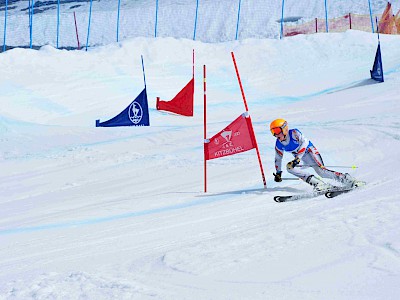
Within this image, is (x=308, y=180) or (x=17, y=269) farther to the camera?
(x=308, y=180)

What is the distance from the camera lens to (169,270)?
14.7 feet

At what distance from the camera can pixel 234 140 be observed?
9094 millimetres

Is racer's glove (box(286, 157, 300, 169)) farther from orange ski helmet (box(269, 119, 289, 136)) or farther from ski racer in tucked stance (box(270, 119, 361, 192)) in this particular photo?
orange ski helmet (box(269, 119, 289, 136))

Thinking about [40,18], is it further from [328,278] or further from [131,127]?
[328,278]

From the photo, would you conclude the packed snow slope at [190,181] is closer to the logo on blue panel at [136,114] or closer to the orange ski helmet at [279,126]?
the logo on blue panel at [136,114]

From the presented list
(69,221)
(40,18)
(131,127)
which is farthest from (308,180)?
(40,18)

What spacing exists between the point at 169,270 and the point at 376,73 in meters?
17.2

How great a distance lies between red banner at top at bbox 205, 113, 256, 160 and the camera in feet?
29.4

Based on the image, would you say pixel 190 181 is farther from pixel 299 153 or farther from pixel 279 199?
pixel 279 199

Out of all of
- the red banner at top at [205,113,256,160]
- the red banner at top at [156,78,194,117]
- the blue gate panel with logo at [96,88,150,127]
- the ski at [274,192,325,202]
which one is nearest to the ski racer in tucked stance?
the ski at [274,192,325,202]

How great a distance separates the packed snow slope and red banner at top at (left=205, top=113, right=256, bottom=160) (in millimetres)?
600

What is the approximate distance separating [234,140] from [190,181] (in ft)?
6.36

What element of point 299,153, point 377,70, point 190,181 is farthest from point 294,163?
point 377,70

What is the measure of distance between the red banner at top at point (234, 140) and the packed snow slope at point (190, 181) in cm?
60
